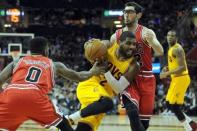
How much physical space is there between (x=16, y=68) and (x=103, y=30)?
94.2 feet

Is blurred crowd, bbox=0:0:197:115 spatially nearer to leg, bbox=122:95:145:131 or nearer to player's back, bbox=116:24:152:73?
player's back, bbox=116:24:152:73

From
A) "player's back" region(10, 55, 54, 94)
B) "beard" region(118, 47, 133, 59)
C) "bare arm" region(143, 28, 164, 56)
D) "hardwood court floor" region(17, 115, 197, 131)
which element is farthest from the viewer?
"hardwood court floor" region(17, 115, 197, 131)

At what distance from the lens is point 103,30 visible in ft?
113

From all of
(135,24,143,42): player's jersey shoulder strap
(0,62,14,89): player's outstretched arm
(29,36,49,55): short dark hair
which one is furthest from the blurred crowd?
(0,62,14,89): player's outstretched arm

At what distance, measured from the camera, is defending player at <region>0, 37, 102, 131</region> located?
5.64 m

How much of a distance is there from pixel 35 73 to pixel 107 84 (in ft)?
3.82

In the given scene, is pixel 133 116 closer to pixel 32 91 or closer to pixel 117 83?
pixel 117 83

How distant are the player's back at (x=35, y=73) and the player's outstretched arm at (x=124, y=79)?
2.74 ft

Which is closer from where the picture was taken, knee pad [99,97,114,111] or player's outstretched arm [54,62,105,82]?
player's outstretched arm [54,62,105,82]

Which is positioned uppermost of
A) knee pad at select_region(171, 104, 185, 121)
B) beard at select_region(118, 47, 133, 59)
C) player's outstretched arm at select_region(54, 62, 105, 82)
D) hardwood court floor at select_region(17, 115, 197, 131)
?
beard at select_region(118, 47, 133, 59)

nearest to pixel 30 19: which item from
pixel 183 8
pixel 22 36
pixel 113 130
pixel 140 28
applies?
pixel 183 8

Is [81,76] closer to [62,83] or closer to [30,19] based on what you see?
[62,83]

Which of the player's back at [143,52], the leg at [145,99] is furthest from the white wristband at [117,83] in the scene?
the player's back at [143,52]

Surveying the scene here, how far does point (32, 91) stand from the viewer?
5719mm
